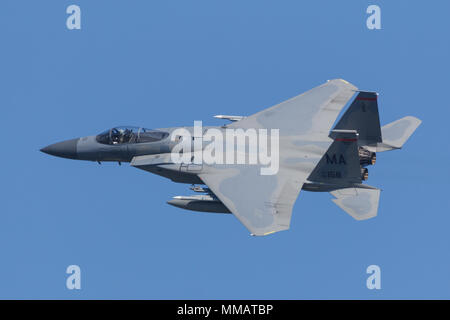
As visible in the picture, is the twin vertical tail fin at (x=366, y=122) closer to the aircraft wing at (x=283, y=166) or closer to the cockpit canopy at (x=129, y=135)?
the aircraft wing at (x=283, y=166)

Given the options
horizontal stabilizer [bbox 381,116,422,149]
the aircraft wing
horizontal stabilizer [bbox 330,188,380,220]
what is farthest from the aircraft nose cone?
horizontal stabilizer [bbox 381,116,422,149]

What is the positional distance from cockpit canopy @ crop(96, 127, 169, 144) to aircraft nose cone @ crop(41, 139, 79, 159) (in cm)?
98

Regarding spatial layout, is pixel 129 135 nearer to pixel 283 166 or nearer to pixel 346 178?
pixel 283 166

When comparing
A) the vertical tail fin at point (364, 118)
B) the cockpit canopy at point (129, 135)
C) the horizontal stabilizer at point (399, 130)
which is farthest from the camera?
the horizontal stabilizer at point (399, 130)

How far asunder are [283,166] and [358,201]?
2877mm

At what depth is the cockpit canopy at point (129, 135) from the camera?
36.1 metres

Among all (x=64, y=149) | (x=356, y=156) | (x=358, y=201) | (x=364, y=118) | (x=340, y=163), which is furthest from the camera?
(x=64, y=149)

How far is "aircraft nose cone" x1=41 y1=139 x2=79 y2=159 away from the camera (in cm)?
3672

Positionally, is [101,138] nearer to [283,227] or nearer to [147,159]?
[147,159]

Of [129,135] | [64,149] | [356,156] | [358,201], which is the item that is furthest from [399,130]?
[64,149]

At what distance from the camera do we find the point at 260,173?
1356 inches

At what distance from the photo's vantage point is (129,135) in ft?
119

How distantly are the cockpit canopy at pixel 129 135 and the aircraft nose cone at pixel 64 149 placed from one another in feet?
3.22

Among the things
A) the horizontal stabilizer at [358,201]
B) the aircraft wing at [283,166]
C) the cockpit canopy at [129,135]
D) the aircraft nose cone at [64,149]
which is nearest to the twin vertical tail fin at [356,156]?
the horizontal stabilizer at [358,201]
